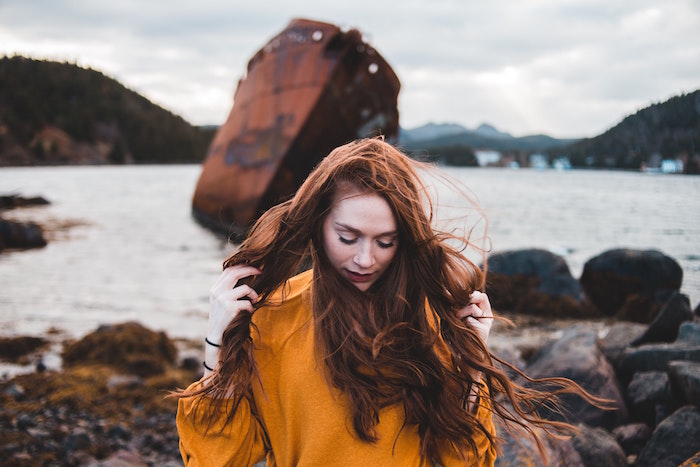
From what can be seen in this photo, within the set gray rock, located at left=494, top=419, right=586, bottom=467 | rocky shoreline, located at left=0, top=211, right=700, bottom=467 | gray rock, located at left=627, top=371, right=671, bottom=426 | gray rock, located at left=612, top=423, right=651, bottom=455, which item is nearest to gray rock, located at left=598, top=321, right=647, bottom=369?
rocky shoreline, located at left=0, top=211, right=700, bottom=467

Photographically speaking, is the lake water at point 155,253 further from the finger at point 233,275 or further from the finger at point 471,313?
the finger at point 233,275

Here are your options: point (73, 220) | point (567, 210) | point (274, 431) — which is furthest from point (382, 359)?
point (567, 210)

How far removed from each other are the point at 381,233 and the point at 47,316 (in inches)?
272

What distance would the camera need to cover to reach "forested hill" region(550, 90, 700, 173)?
7.46 m

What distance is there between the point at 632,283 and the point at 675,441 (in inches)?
211

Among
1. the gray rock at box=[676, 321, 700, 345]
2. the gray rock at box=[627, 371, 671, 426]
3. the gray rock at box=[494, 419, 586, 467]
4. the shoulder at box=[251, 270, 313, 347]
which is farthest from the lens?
the gray rock at box=[676, 321, 700, 345]

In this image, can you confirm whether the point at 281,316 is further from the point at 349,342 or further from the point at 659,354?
the point at 659,354

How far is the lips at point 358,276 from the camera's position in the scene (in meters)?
1.61

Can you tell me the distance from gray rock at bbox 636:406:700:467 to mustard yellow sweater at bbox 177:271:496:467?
1.83 m

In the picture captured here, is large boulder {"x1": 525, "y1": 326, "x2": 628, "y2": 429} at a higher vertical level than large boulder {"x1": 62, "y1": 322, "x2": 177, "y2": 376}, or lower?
higher

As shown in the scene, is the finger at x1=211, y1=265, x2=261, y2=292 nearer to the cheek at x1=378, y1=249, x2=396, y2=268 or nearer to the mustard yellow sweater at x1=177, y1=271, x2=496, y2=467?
the mustard yellow sweater at x1=177, y1=271, x2=496, y2=467

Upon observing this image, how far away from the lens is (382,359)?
62.2 inches

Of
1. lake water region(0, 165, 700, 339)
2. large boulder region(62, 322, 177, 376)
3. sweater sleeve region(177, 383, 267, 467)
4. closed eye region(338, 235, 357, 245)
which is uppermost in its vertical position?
closed eye region(338, 235, 357, 245)

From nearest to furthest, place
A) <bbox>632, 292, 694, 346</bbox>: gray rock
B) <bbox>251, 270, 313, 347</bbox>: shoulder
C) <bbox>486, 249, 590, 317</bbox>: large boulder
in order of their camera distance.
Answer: <bbox>251, 270, 313, 347</bbox>: shoulder, <bbox>632, 292, 694, 346</bbox>: gray rock, <bbox>486, 249, 590, 317</bbox>: large boulder
